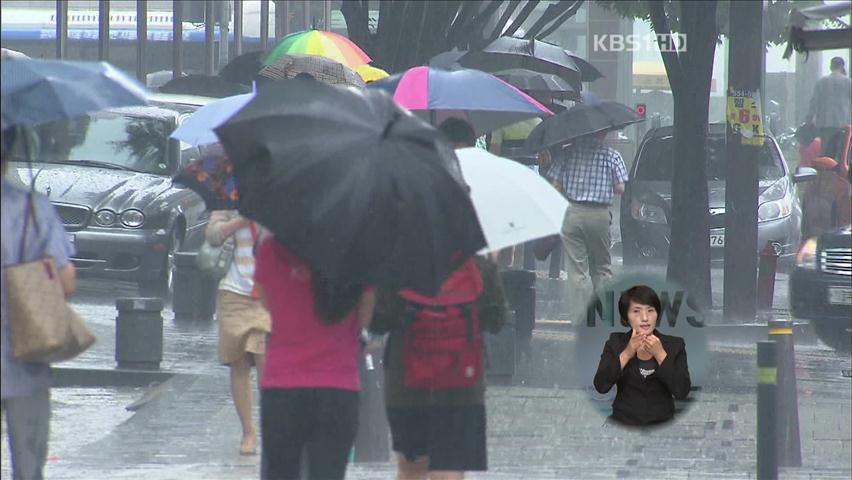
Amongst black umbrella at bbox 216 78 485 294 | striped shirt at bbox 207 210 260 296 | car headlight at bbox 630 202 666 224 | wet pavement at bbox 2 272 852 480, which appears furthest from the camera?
car headlight at bbox 630 202 666 224

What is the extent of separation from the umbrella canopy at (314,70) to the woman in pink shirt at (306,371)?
585cm

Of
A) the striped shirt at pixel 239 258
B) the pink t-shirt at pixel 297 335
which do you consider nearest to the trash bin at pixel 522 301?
the striped shirt at pixel 239 258

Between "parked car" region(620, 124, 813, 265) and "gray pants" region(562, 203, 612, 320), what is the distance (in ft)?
15.0

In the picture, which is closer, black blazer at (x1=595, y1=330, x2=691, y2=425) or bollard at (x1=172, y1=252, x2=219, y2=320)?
black blazer at (x1=595, y1=330, x2=691, y2=425)

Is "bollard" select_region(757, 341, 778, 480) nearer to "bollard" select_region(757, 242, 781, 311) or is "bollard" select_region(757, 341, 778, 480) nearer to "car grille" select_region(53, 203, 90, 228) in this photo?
"bollard" select_region(757, 242, 781, 311)

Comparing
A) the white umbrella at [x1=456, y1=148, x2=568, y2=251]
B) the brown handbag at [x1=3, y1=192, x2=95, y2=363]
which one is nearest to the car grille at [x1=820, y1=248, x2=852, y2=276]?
the white umbrella at [x1=456, y1=148, x2=568, y2=251]

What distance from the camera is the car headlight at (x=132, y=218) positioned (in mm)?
15273

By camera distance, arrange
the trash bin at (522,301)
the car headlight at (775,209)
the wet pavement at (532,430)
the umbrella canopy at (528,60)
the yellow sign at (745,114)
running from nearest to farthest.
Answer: the wet pavement at (532,430) < the trash bin at (522,301) < the yellow sign at (745,114) < the car headlight at (775,209) < the umbrella canopy at (528,60)

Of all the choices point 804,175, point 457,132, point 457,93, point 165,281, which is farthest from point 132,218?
point 457,132

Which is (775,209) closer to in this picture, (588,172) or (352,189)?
(588,172)

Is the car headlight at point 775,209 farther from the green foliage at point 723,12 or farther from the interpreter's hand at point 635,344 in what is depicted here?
the interpreter's hand at point 635,344

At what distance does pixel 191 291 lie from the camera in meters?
14.5

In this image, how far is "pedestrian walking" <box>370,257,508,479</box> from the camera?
6.46 m

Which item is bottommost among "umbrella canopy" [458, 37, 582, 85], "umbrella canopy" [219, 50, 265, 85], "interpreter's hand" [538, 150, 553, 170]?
"interpreter's hand" [538, 150, 553, 170]
